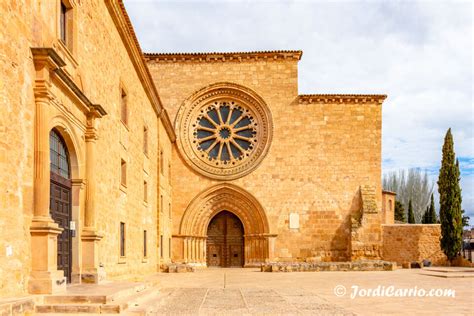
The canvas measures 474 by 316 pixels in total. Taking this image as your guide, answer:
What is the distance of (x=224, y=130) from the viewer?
27953 mm

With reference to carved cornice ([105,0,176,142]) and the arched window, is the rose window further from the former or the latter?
the arched window

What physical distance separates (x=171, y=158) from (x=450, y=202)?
13778 millimetres

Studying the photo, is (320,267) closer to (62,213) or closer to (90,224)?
(90,224)

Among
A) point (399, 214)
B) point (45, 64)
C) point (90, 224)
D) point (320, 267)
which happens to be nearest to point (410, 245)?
point (320, 267)

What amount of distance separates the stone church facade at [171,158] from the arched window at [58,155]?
0.04 metres

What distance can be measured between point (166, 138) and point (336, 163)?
314 inches

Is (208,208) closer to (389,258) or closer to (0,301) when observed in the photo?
(389,258)

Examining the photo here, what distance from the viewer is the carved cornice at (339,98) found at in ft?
89.7

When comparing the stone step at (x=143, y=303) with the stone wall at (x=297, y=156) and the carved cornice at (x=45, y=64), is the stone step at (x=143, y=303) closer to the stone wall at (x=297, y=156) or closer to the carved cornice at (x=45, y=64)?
the carved cornice at (x=45, y=64)

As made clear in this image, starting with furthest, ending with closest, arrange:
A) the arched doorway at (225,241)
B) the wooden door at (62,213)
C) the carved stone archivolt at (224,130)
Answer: the arched doorway at (225,241) < the carved stone archivolt at (224,130) < the wooden door at (62,213)

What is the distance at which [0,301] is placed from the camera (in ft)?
21.8

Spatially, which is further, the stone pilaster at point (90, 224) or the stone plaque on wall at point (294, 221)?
the stone plaque on wall at point (294, 221)

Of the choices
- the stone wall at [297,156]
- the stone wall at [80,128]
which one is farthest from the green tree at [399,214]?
the stone wall at [80,128]

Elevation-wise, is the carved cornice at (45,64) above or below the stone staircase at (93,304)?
above
